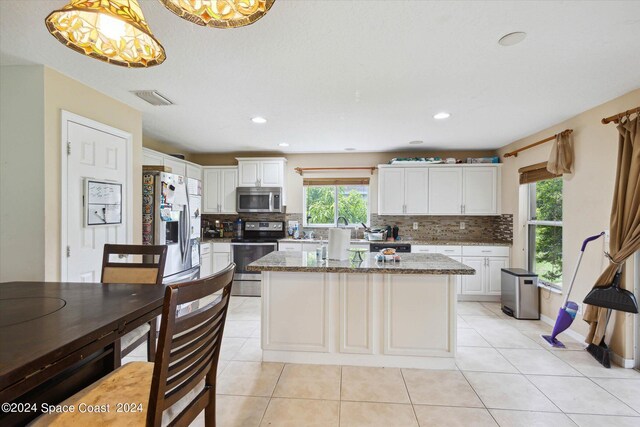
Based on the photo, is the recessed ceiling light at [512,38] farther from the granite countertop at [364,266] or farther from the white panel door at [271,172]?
the white panel door at [271,172]

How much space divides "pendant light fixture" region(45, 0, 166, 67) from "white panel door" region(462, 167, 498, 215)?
4.56 metres

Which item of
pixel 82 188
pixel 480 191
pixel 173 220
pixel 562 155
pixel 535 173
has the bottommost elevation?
pixel 173 220

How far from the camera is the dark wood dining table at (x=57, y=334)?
88 centimetres

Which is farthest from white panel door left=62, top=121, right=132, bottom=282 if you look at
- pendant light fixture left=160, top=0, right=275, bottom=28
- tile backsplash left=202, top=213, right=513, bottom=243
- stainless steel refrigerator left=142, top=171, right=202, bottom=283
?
tile backsplash left=202, top=213, right=513, bottom=243

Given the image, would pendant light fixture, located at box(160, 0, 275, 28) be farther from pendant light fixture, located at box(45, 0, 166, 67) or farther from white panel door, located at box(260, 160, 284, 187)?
white panel door, located at box(260, 160, 284, 187)

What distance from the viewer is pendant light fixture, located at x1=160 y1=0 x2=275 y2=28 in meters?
1.03

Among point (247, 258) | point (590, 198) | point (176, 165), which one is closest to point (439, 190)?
point (590, 198)

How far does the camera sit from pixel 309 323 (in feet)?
8.40

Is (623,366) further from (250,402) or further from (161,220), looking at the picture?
(161,220)

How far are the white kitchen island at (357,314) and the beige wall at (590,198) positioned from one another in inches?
59.6

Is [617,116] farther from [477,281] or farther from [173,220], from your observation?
[173,220]

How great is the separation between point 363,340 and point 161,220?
239 centimetres

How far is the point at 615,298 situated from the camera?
2.41 m

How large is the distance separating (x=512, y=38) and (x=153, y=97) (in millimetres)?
2815
